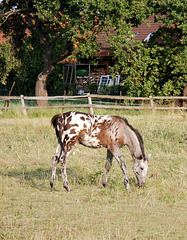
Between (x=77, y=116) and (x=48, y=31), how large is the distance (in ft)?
59.7

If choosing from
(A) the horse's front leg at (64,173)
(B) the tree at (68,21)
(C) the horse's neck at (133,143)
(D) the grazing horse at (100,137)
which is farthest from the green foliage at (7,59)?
(C) the horse's neck at (133,143)

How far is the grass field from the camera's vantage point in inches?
213

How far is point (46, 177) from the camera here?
8.59 metres

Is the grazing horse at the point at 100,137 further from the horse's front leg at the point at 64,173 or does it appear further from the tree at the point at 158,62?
the tree at the point at 158,62

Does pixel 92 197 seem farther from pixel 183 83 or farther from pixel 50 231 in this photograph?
pixel 183 83

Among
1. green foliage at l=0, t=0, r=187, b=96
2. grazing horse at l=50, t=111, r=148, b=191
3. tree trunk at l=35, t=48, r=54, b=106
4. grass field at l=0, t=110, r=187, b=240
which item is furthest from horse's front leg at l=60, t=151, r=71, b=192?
tree trunk at l=35, t=48, r=54, b=106

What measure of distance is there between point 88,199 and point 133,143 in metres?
1.37

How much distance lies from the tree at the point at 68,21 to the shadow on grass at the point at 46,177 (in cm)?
1300

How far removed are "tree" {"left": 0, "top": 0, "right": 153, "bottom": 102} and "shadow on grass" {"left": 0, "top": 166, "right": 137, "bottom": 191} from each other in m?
13.0

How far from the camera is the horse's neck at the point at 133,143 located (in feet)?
24.8

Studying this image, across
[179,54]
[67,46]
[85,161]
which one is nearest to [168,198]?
[85,161]

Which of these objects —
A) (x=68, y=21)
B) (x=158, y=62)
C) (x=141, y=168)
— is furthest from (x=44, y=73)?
(x=141, y=168)

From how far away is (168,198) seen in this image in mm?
6957

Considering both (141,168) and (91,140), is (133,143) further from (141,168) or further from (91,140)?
(91,140)
